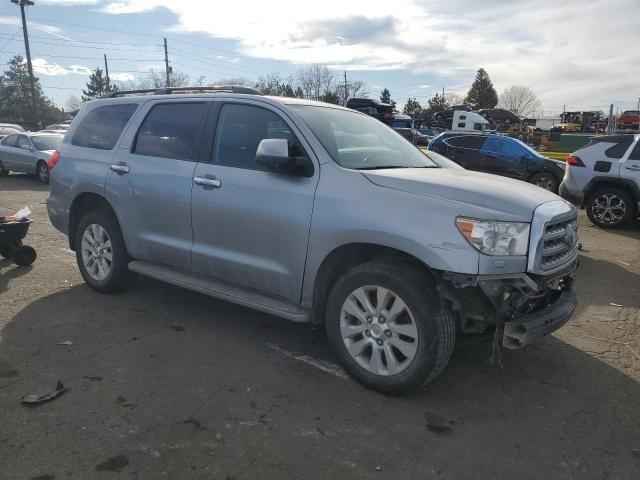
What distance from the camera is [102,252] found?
529cm

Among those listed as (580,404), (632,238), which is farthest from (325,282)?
(632,238)

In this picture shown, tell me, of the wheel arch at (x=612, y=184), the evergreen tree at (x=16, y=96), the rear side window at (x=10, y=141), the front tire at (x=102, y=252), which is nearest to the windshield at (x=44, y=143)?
the rear side window at (x=10, y=141)

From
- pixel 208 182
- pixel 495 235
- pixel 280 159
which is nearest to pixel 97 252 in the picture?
pixel 208 182

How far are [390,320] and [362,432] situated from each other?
716 millimetres

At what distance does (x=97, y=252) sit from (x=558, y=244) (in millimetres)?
4201

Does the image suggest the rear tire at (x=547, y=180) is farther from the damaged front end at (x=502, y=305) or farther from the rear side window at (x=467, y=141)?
the damaged front end at (x=502, y=305)

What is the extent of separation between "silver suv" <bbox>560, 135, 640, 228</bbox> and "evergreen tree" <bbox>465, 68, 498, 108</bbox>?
265 ft

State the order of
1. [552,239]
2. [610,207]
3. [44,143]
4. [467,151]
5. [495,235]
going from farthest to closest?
1. [44,143]
2. [467,151]
3. [610,207]
4. [552,239]
5. [495,235]

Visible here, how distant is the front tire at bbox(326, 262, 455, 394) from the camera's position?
327 cm

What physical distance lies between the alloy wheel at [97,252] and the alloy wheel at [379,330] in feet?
9.09

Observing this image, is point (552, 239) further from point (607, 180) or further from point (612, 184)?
point (612, 184)

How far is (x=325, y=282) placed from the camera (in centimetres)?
375

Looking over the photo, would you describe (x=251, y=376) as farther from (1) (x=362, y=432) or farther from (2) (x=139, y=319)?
(2) (x=139, y=319)

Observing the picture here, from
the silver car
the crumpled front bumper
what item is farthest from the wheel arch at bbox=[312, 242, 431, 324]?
the silver car
